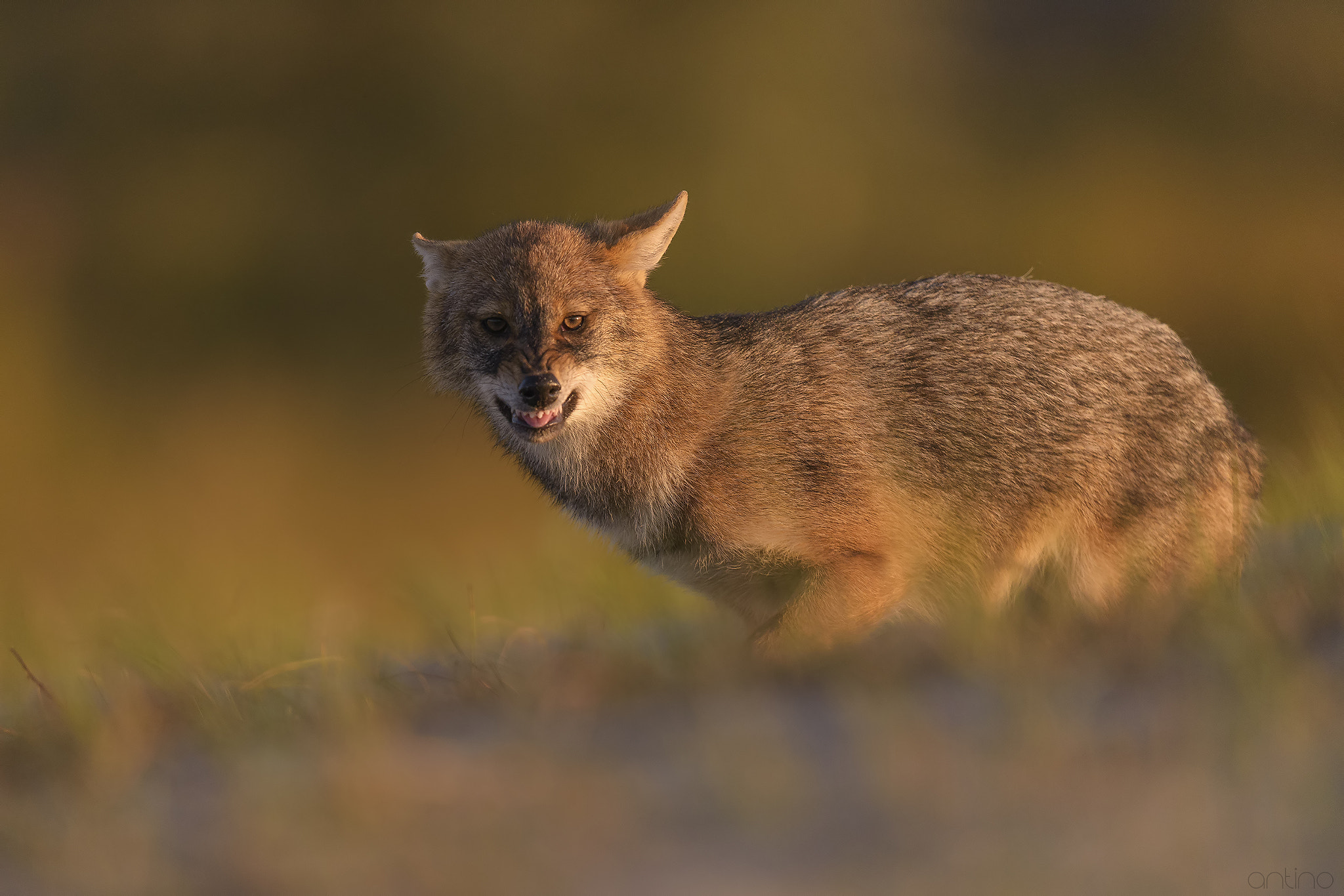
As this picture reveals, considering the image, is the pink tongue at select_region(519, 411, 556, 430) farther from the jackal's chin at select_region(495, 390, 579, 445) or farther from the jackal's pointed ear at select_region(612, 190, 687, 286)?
the jackal's pointed ear at select_region(612, 190, 687, 286)

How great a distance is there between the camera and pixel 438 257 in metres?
5.46

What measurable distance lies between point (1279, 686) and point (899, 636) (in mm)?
1175

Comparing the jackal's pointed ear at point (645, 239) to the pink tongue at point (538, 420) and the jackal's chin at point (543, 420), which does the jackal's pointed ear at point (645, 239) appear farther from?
the pink tongue at point (538, 420)

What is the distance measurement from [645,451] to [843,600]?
95cm

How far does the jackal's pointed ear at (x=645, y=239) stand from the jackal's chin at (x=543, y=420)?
2.55 ft

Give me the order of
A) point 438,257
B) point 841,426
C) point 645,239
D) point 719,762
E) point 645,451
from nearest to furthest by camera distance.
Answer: point 719,762, point 645,451, point 841,426, point 645,239, point 438,257

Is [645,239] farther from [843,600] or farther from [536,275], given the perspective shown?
[843,600]

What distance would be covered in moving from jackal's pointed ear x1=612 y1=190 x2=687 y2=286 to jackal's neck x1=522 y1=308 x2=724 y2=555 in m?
0.37

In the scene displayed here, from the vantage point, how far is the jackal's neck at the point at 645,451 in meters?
4.81

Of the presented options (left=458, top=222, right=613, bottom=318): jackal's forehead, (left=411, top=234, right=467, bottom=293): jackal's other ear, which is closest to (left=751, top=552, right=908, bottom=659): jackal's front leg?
(left=458, top=222, right=613, bottom=318): jackal's forehead

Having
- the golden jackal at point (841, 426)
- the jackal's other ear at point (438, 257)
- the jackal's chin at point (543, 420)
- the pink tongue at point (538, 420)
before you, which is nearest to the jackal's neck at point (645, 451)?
the golden jackal at point (841, 426)

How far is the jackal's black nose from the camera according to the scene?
4602 mm

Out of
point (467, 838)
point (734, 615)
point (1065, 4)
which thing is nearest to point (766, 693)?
point (467, 838)

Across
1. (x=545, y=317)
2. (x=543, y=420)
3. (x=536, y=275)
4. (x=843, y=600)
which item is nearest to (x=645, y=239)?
(x=536, y=275)
